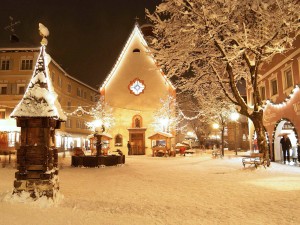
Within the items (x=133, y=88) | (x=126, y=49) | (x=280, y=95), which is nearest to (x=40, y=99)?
(x=280, y=95)

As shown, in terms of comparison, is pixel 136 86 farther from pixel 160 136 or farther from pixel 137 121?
pixel 160 136

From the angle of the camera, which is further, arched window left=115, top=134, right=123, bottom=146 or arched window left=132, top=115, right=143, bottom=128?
arched window left=132, top=115, right=143, bottom=128

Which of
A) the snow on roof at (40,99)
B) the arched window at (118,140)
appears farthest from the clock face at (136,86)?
the snow on roof at (40,99)

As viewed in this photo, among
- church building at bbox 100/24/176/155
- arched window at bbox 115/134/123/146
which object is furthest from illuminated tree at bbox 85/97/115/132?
arched window at bbox 115/134/123/146

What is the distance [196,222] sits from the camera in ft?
19.9

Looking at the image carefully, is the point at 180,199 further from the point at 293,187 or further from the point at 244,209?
the point at 293,187

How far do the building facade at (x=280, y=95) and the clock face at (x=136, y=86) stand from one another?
1464 cm

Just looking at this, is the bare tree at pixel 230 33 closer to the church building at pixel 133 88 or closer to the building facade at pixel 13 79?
the church building at pixel 133 88

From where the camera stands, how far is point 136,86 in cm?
3588

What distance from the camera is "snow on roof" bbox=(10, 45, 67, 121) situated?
26.6ft

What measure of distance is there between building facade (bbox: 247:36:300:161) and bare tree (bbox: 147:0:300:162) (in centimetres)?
334

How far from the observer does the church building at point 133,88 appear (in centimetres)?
3538

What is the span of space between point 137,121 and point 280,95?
710 inches

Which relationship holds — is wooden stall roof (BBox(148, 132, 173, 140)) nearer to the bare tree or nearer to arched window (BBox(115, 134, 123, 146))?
arched window (BBox(115, 134, 123, 146))
